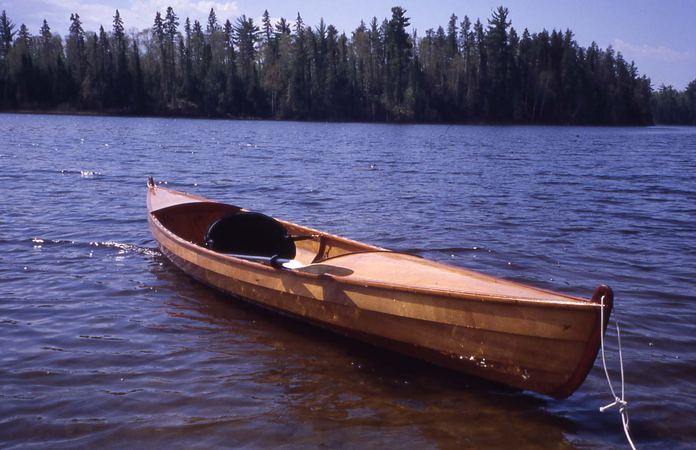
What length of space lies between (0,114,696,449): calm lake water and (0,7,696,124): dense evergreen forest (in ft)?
279

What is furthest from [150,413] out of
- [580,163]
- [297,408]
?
[580,163]

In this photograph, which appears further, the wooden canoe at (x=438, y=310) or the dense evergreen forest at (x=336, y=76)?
the dense evergreen forest at (x=336, y=76)

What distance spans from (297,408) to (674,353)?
4036 mm

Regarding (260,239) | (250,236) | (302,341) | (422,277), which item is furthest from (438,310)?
(250,236)

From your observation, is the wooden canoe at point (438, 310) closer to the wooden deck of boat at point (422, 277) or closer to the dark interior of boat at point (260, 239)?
the wooden deck of boat at point (422, 277)

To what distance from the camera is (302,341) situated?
23.8 ft

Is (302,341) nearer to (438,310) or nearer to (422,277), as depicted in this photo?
(422,277)

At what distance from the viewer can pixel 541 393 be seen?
18.4ft

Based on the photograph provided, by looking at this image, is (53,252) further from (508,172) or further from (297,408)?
(508,172)

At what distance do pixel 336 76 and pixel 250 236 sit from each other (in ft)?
326

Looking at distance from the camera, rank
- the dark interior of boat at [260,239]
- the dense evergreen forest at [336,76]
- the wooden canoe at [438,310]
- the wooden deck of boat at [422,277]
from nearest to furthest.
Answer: the wooden canoe at [438,310]
the wooden deck of boat at [422,277]
the dark interior of boat at [260,239]
the dense evergreen forest at [336,76]

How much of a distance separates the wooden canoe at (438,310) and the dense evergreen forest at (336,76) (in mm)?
96041

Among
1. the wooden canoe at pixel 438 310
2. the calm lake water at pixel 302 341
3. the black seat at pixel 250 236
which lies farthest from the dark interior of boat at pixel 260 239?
the calm lake water at pixel 302 341

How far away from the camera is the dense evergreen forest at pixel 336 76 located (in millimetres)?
98438
